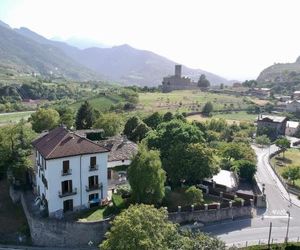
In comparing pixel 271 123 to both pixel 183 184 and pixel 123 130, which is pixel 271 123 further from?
pixel 183 184

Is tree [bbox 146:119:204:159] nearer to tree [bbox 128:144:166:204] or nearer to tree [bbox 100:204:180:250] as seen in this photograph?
tree [bbox 128:144:166:204]

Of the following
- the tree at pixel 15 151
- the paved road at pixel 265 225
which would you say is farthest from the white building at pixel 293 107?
the tree at pixel 15 151

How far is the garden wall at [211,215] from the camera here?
4828cm

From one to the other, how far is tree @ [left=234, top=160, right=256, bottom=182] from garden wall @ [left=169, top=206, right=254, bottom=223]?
39.3 ft

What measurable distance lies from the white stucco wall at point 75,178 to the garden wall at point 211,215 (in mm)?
10894

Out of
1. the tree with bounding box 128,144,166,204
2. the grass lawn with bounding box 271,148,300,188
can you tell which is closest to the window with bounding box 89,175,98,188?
the tree with bounding box 128,144,166,204

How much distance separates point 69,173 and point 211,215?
776 inches

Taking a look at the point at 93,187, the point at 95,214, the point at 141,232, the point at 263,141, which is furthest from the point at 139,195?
the point at 263,141

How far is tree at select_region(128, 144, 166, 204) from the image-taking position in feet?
154

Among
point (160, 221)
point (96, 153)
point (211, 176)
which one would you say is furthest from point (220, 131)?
point (160, 221)

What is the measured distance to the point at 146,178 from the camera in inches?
1847

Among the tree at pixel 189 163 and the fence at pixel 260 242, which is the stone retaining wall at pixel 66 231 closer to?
the tree at pixel 189 163

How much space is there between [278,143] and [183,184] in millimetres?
46836

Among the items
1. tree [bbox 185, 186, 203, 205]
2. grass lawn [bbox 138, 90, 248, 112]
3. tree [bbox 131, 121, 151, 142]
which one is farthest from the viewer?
grass lawn [bbox 138, 90, 248, 112]
